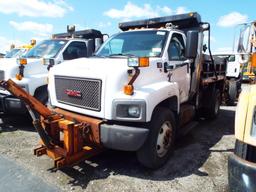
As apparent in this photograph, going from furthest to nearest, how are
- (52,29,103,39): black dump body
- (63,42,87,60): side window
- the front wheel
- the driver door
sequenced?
(52,29,103,39): black dump body, (63,42,87,60): side window, the driver door, the front wheel

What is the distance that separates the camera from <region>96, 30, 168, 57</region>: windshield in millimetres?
4633

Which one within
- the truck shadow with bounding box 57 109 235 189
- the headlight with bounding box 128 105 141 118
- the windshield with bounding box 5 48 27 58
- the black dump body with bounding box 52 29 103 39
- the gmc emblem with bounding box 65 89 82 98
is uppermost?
the black dump body with bounding box 52 29 103 39

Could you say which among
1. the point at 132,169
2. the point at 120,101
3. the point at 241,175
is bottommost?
the point at 132,169

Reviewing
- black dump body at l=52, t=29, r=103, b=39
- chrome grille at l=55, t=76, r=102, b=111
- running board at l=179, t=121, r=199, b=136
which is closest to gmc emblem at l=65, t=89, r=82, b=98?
chrome grille at l=55, t=76, r=102, b=111

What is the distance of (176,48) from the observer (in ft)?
16.6

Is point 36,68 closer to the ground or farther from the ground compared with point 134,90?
farther from the ground

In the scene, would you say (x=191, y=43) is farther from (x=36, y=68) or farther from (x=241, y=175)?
(x=36, y=68)

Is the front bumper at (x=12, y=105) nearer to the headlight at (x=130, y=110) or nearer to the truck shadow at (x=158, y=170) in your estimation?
the truck shadow at (x=158, y=170)

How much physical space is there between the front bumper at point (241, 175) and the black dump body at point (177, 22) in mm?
4082

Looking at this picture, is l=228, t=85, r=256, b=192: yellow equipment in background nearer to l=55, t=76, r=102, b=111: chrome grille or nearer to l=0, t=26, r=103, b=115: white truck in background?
l=55, t=76, r=102, b=111: chrome grille

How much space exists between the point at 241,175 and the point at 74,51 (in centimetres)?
601

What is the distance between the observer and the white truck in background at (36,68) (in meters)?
5.95

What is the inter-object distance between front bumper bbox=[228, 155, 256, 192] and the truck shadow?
5.65 feet

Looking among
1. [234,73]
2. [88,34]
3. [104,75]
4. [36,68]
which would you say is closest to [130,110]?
[104,75]
